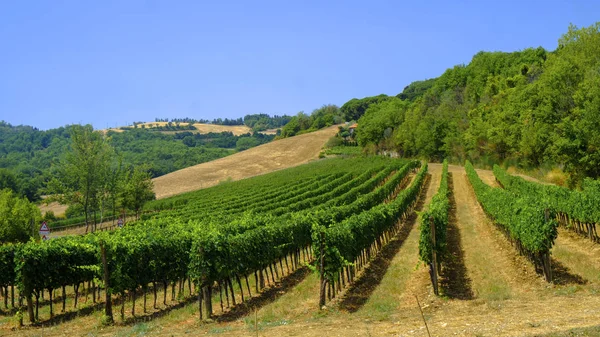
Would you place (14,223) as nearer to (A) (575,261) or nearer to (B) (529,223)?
(B) (529,223)

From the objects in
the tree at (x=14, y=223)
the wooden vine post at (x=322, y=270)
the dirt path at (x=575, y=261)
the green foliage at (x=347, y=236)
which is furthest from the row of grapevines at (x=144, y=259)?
the tree at (x=14, y=223)

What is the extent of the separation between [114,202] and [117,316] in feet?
138

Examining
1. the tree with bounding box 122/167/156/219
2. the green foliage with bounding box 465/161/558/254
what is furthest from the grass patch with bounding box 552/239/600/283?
the tree with bounding box 122/167/156/219

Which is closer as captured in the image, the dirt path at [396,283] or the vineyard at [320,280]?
the vineyard at [320,280]

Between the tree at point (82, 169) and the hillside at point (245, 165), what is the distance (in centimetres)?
4548

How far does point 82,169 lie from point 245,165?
78403 mm

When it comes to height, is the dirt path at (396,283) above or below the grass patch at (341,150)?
below

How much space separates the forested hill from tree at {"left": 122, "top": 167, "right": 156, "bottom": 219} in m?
45.0

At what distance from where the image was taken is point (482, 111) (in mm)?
86188

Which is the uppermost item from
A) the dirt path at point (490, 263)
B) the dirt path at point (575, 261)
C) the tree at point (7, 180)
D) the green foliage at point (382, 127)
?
the green foliage at point (382, 127)

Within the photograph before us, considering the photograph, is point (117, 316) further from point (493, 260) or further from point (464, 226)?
point (464, 226)

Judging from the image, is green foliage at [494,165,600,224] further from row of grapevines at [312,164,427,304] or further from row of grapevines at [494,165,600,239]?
row of grapevines at [312,164,427,304]

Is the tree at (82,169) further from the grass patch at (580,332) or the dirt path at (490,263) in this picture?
the grass patch at (580,332)

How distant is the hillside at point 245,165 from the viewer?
10988 centimetres
